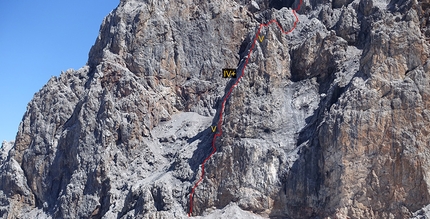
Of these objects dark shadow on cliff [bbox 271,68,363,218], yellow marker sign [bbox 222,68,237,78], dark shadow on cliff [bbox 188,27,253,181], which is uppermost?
yellow marker sign [bbox 222,68,237,78]

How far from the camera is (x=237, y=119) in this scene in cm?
5888

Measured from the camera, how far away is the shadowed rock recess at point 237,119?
51875 millimetres

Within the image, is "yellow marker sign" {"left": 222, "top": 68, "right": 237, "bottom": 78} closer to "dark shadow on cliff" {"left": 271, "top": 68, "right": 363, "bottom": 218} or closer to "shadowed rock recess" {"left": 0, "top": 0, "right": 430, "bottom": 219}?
"shadowed rock recess" {"left": 0, "top": 0, "right": 430, "bottom": 219}

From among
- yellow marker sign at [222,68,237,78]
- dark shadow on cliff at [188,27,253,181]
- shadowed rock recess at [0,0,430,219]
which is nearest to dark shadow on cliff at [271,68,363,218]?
shadowed rock recess at [0,0,430,219]

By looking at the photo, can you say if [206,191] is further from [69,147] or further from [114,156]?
[69,147]

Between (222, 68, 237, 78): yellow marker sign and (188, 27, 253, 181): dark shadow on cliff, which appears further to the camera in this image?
(222, 68, 237, 78): yellow marker sign

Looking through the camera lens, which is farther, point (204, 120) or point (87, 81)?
point (87, 81)

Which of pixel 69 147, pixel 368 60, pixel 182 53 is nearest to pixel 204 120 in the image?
pixel 182 53

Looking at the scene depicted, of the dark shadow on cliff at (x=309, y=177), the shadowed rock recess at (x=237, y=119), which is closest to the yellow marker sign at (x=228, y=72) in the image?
the shadowed rock recess at (x=237, y=119)

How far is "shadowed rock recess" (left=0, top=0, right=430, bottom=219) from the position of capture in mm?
51875

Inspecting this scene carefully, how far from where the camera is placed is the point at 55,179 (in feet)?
224

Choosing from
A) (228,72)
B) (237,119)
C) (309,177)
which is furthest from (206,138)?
(309,177)

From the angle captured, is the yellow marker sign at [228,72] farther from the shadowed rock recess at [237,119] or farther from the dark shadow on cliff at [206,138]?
the dark shadow on cliff at [206,138]

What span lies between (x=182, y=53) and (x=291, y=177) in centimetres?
1911
